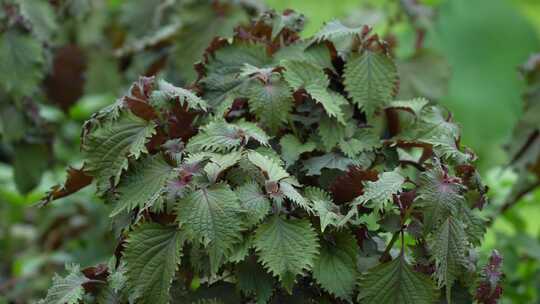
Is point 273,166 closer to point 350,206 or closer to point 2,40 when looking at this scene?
point 350,206

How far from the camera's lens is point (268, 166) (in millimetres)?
1002

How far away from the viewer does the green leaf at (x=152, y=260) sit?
0.98 m

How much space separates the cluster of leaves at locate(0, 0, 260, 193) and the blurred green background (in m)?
0.18

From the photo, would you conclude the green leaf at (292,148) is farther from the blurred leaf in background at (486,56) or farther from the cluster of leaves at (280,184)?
the blurred leaf in background at (486,56)

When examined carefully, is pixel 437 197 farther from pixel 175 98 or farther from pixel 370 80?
pixel 175 98

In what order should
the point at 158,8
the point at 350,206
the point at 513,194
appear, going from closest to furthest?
the point at 350,206 < the point at 513,194 < the point at 158,8

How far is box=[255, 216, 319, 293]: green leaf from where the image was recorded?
3.16 feet

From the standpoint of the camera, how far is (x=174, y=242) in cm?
100

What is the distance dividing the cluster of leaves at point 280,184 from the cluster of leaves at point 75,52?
74cm

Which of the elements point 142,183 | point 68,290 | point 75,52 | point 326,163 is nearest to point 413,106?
point 326,163

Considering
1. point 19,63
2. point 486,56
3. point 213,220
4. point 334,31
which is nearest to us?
point 213,220

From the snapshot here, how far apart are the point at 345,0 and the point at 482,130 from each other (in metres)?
0.88

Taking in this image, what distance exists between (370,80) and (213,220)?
344 millimetres

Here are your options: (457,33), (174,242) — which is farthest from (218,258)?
(457,33)
